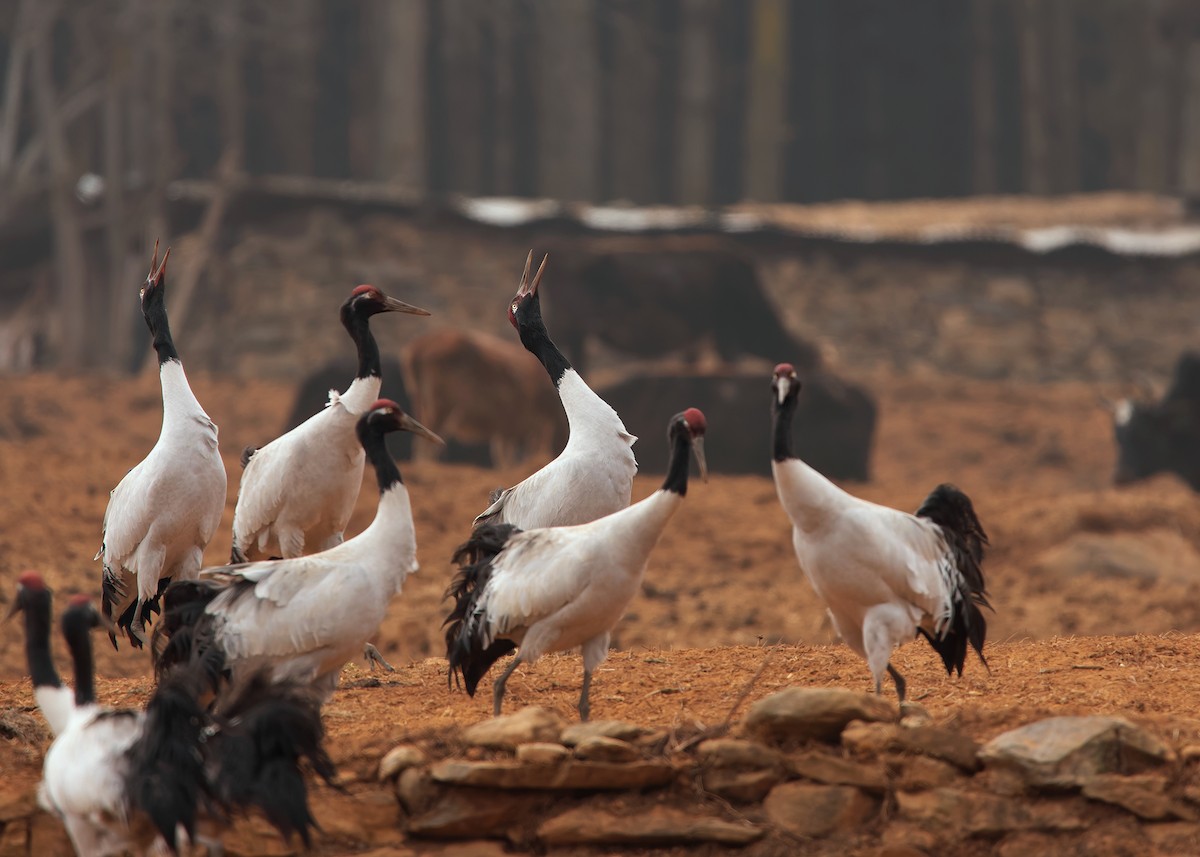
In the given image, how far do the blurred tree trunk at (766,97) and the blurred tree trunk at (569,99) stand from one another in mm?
2585

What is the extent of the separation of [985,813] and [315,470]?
11.2 ft

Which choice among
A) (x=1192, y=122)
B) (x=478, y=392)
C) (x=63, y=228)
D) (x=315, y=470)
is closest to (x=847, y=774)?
(x=315, y=470)

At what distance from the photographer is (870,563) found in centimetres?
655

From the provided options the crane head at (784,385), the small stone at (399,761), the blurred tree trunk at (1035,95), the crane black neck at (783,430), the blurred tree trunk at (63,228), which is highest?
the blurred tree trunk at (1035,95)

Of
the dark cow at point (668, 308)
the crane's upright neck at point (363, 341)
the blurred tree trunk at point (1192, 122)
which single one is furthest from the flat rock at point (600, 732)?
the blurred tree trunk at point (1192, 122)

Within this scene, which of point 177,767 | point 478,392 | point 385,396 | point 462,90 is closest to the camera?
point 177,767

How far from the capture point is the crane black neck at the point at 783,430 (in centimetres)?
655

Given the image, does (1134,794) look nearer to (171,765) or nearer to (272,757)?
(272,757)

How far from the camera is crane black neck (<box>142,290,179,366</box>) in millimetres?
8211

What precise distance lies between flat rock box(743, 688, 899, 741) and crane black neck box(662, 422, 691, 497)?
2.81 ft

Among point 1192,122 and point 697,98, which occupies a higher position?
point 697,98

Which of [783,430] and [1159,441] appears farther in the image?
[1159,441]

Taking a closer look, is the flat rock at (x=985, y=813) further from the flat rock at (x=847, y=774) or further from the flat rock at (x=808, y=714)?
the flat rock at (x=808, y=714)

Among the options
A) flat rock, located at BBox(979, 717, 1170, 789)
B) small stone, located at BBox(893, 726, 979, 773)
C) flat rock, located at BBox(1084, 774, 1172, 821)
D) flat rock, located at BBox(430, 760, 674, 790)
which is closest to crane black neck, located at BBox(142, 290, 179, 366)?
flat rock, located at BBox(430, 760, 674, 790)
